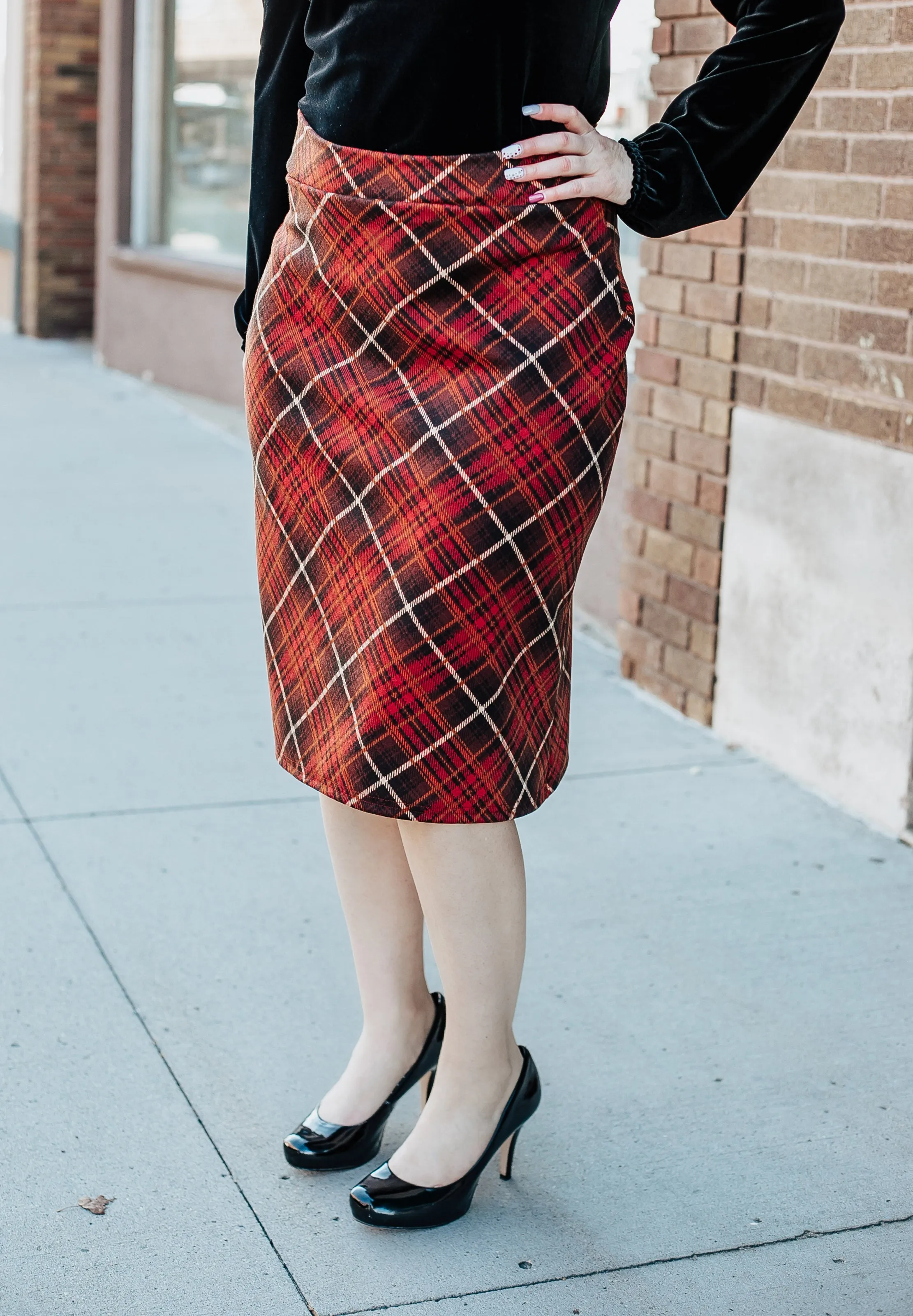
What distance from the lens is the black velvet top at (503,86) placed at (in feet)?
6.31

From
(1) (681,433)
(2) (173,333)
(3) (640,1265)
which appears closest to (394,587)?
(3) (640,1265)

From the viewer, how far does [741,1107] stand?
253 centimetres

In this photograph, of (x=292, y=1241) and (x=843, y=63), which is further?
(x=843, y=63)

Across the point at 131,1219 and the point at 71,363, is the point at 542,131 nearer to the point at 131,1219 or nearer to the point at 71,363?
the point at 131,1219

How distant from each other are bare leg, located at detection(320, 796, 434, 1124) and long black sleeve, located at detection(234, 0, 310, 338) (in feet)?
2.40

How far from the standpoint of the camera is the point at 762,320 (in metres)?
3.83

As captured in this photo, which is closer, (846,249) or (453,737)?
(453,737)

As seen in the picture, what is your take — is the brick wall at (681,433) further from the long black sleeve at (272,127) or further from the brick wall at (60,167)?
the brick wall at (60,167)

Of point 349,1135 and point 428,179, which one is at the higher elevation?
point 428,179

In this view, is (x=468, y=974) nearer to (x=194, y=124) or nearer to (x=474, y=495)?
(x=474, y=495)

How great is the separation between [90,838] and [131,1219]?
1370 mm

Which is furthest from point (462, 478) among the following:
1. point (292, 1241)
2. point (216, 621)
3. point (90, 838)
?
point (216, 621)

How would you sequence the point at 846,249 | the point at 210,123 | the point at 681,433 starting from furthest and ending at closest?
the point at 210,123 → the point at 681,433 → the point at 846,249

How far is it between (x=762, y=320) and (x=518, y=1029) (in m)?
1.83
